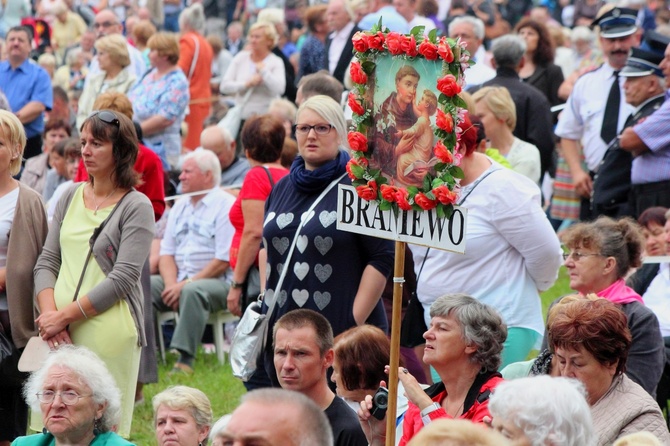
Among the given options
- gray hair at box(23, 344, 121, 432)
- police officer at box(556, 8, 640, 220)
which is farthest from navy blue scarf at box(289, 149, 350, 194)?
police officer at box(556, 8, 640, 220)

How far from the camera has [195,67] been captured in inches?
547

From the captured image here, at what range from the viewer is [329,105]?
596cm

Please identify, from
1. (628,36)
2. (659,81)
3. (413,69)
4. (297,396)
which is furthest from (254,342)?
(628,36)

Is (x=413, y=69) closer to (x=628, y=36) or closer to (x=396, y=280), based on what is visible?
(x=396, y=280)

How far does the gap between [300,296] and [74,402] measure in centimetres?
125

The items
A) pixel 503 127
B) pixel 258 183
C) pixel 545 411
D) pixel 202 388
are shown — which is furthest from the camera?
pixel 503 127

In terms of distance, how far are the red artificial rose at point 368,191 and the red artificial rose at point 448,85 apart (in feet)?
1.75

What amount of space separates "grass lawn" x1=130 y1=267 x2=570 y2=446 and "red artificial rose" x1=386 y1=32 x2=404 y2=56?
3.26 m

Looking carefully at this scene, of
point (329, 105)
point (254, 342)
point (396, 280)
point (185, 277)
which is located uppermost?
point (329, 105)

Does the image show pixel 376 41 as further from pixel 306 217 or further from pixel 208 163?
pixel 208 163

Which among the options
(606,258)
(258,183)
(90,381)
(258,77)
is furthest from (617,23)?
(90,381)

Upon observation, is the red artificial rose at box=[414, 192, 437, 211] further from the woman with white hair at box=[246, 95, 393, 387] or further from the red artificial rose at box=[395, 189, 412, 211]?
the woman with white hair at box=[246, 95, 393, 387]

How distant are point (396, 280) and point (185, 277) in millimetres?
4858

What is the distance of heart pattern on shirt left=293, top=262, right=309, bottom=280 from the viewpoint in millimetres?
5898
